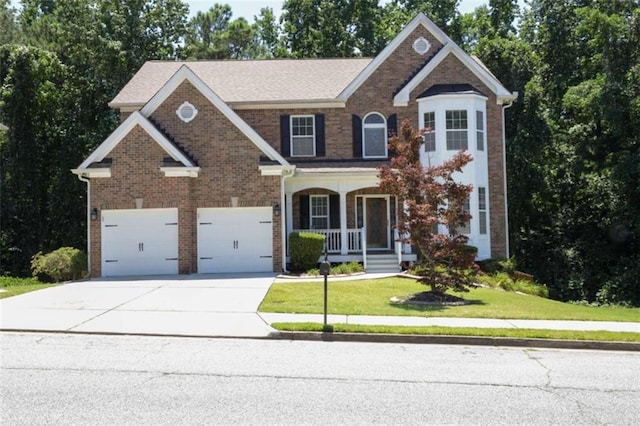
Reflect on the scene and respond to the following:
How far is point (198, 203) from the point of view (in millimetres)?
21500

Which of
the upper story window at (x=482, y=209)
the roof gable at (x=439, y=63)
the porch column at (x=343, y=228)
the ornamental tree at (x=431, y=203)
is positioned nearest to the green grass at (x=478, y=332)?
the ornamental tree at (x=431, y=203)

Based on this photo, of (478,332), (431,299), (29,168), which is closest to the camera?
(478,332)

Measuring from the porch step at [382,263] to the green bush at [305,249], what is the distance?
6.66ft

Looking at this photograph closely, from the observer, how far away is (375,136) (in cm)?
2473

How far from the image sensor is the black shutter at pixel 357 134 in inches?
968

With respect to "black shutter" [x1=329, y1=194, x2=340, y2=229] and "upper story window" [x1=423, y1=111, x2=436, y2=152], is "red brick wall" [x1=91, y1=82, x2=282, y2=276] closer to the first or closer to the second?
"black shutter" [x1=329, y1=194, x2=340, y2=229]

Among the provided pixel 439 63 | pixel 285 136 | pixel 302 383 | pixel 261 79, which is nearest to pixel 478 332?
pixel 302 383

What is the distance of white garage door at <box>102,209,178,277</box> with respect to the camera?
21.3 m

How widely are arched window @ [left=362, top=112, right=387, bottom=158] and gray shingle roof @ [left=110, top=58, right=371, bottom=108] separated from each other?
179 centimetres

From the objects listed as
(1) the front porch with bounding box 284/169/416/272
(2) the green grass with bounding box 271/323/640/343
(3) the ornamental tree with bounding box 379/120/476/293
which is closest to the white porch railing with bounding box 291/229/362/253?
(1) the front porch with bounding box 284/169/416/272

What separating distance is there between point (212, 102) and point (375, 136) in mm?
6627

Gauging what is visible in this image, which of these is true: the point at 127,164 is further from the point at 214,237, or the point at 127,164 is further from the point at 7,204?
the point at 7,204

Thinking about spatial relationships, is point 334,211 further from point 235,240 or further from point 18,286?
point 18,286

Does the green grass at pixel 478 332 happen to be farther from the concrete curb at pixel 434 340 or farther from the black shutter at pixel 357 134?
the black shutter at pixel 357 134
